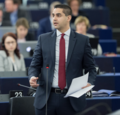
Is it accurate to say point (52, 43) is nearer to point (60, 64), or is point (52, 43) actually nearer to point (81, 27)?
point (60, 64)

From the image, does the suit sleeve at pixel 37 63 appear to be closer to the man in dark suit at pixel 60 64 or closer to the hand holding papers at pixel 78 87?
the man in dark suit at pixel 60 64

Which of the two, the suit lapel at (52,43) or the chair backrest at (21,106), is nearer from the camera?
the suit lapel at (52,43)

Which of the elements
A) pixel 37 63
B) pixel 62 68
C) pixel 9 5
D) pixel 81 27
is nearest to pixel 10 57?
pixel 81 27

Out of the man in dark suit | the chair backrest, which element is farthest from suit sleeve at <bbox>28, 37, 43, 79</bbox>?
the chair backrest

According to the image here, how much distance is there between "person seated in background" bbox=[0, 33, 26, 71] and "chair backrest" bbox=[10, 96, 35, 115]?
1.26m

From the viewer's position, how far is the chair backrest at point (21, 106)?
3.00 m

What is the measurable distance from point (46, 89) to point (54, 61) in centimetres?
22

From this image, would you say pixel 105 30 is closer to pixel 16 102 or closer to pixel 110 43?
pixel 110 43

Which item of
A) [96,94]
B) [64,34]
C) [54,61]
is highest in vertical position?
[64,34]

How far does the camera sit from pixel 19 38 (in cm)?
541

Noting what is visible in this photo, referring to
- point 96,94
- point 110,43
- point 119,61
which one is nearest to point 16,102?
point 96,94

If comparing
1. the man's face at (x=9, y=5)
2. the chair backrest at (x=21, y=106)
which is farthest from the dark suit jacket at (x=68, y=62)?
the man's face at (x=9, y=5)

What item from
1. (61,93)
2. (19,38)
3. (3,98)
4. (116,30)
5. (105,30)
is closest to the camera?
(61,93)

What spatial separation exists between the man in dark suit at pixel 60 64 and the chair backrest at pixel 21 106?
2.68 ft
